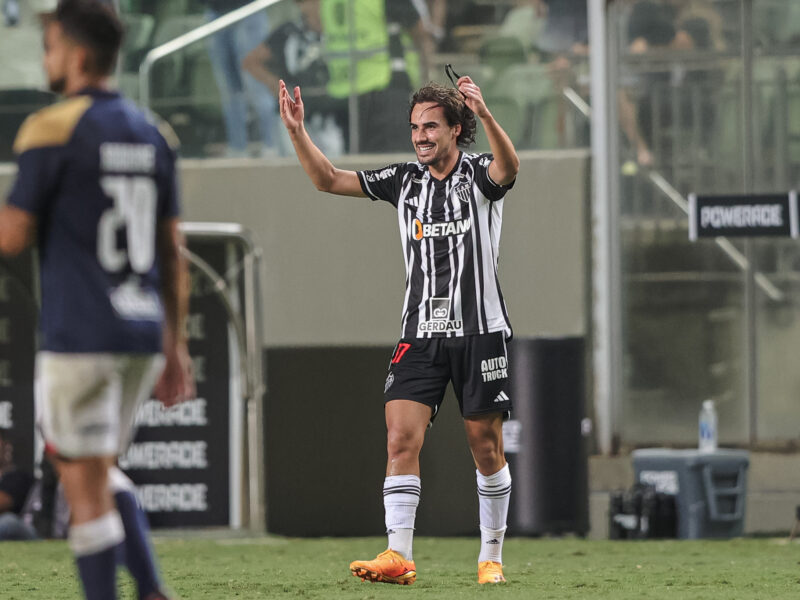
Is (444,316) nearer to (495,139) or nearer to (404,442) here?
(404,442)

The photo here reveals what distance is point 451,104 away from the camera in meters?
7.07

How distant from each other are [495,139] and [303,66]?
677 centimetres

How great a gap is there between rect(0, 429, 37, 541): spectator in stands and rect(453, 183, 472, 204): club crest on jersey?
20.4 feet

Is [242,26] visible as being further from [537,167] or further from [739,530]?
[739,530]

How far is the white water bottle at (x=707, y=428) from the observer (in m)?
12.4

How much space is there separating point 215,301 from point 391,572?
6.55 meters

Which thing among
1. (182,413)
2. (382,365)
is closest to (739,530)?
(382,365)

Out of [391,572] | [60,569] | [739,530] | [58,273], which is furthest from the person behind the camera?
[739,530]

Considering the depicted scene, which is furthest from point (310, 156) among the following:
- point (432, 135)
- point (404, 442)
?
point (404, 442)

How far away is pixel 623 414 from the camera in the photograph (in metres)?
13.1

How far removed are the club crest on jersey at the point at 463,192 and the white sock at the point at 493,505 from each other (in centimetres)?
119

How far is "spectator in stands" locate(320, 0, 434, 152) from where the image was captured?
13.0 m

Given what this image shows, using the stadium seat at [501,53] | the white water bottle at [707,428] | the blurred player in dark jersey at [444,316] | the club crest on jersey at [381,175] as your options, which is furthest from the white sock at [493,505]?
the stadium seat at [501,53]

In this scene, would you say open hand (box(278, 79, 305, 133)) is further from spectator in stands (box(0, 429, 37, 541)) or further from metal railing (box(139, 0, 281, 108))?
metal railing (box(139, 0, 281, 108))
